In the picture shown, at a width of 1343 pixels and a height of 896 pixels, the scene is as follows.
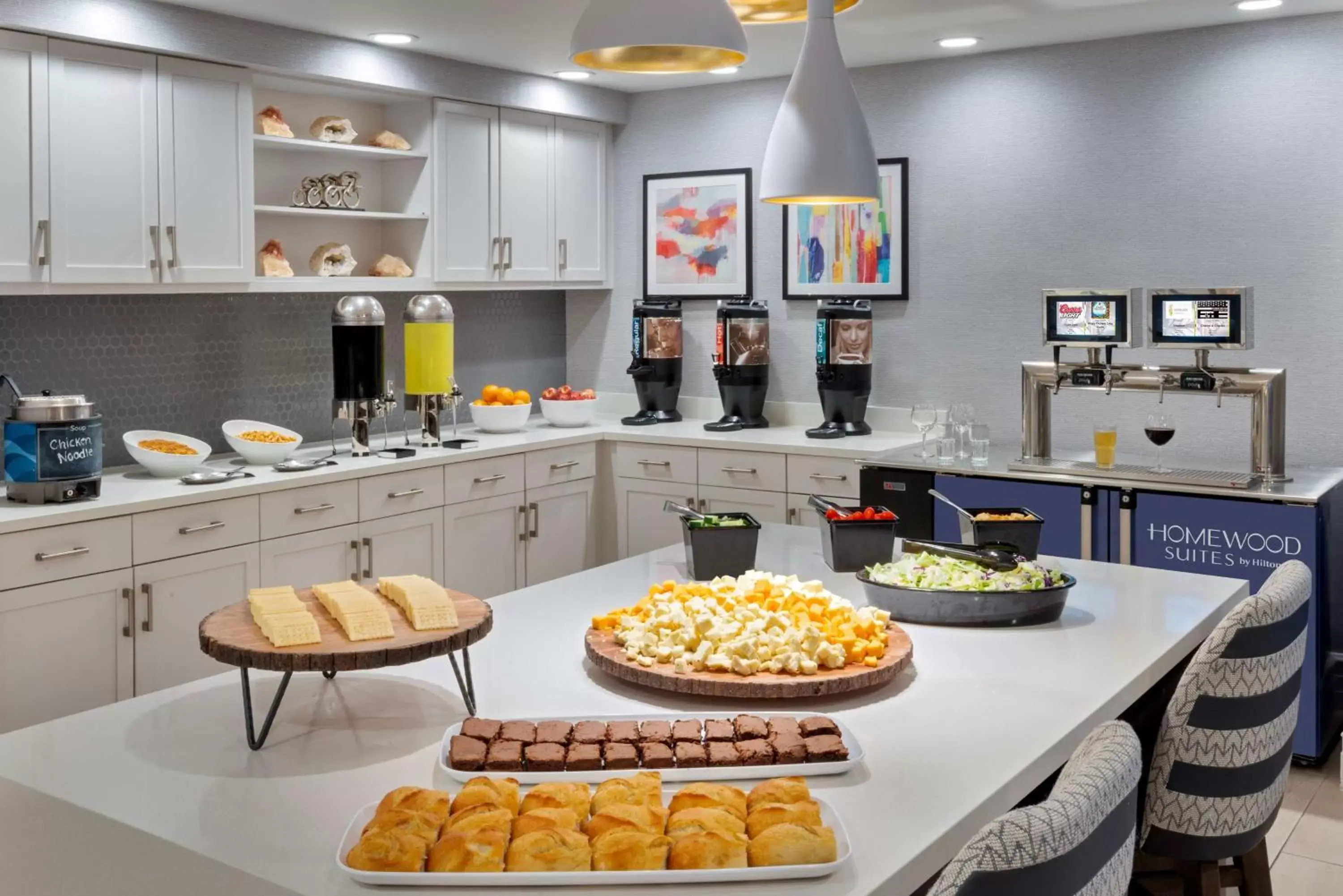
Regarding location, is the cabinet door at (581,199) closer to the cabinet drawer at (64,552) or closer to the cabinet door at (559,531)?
the cabinet door at (559,531)

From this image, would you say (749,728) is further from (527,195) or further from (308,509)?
(527,195)

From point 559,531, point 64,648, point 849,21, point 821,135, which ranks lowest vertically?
point 64,648

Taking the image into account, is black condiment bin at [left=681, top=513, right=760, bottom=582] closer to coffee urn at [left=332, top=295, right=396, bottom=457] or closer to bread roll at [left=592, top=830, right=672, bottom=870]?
bread roll at [left=592, top=830, right=672, bottom=870]

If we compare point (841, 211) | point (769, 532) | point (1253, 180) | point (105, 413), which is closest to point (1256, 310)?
point (1253, 180)

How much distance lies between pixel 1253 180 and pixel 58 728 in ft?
13.8

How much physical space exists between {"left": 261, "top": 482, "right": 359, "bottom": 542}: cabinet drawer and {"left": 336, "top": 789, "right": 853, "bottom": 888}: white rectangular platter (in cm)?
295

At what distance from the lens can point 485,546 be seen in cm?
511

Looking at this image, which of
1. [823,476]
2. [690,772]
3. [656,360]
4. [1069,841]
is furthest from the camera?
[656,360]

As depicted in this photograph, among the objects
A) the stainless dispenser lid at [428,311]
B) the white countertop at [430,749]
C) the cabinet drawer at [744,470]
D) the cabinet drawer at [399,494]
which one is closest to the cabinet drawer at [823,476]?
the cabinet drawer at [744,470]

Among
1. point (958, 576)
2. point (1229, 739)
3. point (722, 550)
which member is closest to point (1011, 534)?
point (958, 576)

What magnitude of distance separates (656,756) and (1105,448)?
316 centimetres

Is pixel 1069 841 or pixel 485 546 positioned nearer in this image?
pixel 1069 841

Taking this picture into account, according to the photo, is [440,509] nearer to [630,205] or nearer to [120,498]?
[120,498]

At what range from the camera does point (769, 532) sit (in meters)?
3.46
